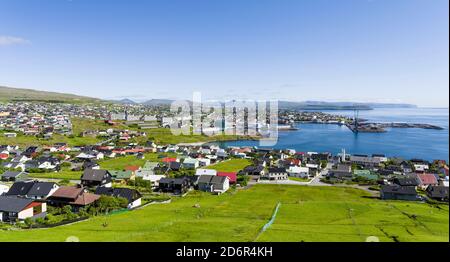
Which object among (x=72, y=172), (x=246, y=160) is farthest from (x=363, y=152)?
(x=72, y=172)

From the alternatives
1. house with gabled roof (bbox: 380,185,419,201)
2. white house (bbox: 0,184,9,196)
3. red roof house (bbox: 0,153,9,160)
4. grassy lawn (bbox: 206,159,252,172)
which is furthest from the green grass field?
red roof house (bbox: 0,153,9,160)

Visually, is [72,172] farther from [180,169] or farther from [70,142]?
[70,142]

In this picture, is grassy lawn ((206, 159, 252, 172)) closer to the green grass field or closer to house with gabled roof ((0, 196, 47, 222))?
the green grass field

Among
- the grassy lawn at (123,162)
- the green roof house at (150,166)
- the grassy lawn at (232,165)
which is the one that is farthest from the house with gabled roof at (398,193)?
the grassy lawn at (123,162)

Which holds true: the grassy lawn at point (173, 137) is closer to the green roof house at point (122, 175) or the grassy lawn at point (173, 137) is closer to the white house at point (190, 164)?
the white house at point (190, 164)

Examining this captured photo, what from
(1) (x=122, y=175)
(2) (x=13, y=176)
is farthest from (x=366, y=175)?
(2) (x=13, y=176)

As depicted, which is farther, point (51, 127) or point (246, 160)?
point (51, 127)
